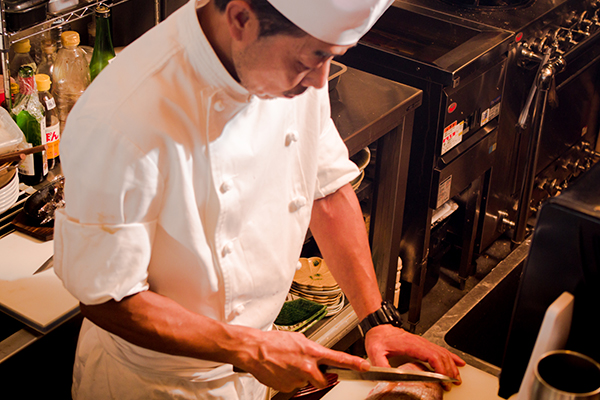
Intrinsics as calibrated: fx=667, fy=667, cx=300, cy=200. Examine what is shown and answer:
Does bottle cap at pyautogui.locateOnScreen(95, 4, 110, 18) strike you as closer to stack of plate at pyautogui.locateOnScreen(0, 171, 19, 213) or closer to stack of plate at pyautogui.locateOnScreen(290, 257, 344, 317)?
stack of plate at pyautogui.locateOnScreen(0, 171, 19, 213)

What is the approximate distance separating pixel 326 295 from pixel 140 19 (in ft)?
3.82

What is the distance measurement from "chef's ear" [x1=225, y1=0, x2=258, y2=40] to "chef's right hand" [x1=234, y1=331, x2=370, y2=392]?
494 mm

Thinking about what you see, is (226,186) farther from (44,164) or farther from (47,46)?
(47,46)

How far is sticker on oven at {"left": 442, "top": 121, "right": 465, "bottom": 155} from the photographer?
7.72 ft

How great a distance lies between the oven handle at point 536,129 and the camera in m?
2.48

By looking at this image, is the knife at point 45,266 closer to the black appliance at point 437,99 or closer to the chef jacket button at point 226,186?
the chef jacket button at point 226,186

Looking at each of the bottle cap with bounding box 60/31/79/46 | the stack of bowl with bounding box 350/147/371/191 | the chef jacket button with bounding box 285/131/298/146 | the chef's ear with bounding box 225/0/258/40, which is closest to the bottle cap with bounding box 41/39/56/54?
the bottle cap with bounding box 60/31/79/46

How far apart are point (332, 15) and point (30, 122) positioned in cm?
114

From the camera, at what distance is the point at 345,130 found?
187 centimetres

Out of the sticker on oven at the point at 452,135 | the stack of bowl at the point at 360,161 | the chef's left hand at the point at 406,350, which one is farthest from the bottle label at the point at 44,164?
the sticker on oven at the point at 452,135

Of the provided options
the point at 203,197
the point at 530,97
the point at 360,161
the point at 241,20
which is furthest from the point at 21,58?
the point at 530,97

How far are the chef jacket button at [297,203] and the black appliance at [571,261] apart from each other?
480mm

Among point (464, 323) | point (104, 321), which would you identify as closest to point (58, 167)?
point (104, 321)

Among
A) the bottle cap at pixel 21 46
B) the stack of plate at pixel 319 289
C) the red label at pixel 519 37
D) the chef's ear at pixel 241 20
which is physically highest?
the chef's ear at pixel 241 20
